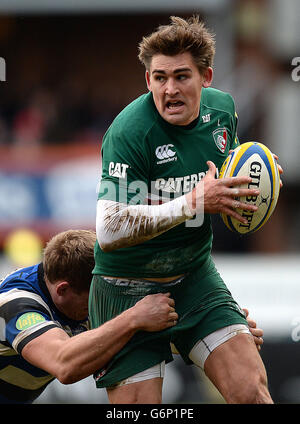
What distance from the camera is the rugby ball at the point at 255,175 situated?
16.7 ft

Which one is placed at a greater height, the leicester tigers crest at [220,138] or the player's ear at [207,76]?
the player's ear at [207,76]

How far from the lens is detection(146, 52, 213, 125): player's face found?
5102mm

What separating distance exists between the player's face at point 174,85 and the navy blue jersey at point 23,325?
1388 millimetres

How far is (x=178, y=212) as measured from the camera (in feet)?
16.1

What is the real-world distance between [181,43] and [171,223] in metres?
1.04

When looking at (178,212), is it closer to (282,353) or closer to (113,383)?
(113,383)

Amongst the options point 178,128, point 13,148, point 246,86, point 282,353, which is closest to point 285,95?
point 246,86

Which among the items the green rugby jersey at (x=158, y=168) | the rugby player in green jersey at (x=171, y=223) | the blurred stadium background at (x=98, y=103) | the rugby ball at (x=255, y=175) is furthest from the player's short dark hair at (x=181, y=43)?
the blurred stadium background at (x=98, y=103)

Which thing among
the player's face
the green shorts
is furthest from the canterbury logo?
the green shorts

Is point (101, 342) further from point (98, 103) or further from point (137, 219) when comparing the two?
point (98, 103)

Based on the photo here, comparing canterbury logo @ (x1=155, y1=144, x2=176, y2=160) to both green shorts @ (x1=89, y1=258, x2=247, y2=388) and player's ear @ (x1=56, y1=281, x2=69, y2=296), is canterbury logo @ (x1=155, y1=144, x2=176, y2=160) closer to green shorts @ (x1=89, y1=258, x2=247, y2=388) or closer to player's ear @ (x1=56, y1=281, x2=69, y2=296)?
green shorts @ (x1=89, y1=258, x2=247, y2=388)

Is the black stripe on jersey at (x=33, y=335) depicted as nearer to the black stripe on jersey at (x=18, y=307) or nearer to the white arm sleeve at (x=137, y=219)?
the black stripe on jersey at (x=18, y=307)

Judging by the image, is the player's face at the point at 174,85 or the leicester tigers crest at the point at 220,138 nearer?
the player's face at the point at 174,85
